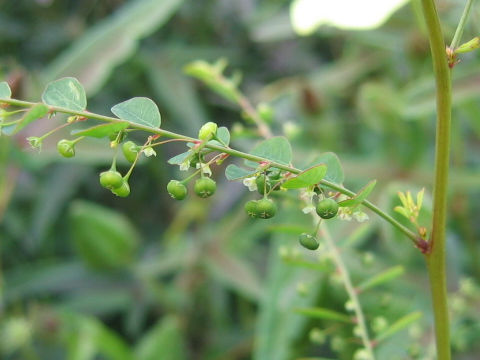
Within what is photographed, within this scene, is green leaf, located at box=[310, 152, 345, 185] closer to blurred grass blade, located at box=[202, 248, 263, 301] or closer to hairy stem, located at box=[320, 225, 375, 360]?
hairy stem, located at box=[320, 225, 375, 360]

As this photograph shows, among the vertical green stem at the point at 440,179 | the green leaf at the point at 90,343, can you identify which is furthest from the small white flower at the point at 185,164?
the green leaf at the point at 90,343

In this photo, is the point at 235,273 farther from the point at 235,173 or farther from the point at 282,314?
the point at 235,173

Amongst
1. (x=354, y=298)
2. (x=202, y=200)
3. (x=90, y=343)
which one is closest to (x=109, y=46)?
(x=202, y=200)

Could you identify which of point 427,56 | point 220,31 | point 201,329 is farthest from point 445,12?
point 201,329

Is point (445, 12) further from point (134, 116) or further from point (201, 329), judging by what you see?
point (134, 116)

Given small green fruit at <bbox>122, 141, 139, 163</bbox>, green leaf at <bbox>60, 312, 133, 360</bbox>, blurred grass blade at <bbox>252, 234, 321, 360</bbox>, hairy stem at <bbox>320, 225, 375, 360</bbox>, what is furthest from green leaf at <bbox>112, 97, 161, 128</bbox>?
green leaf at <bbox>60, 312, 133, 360</bbox>
